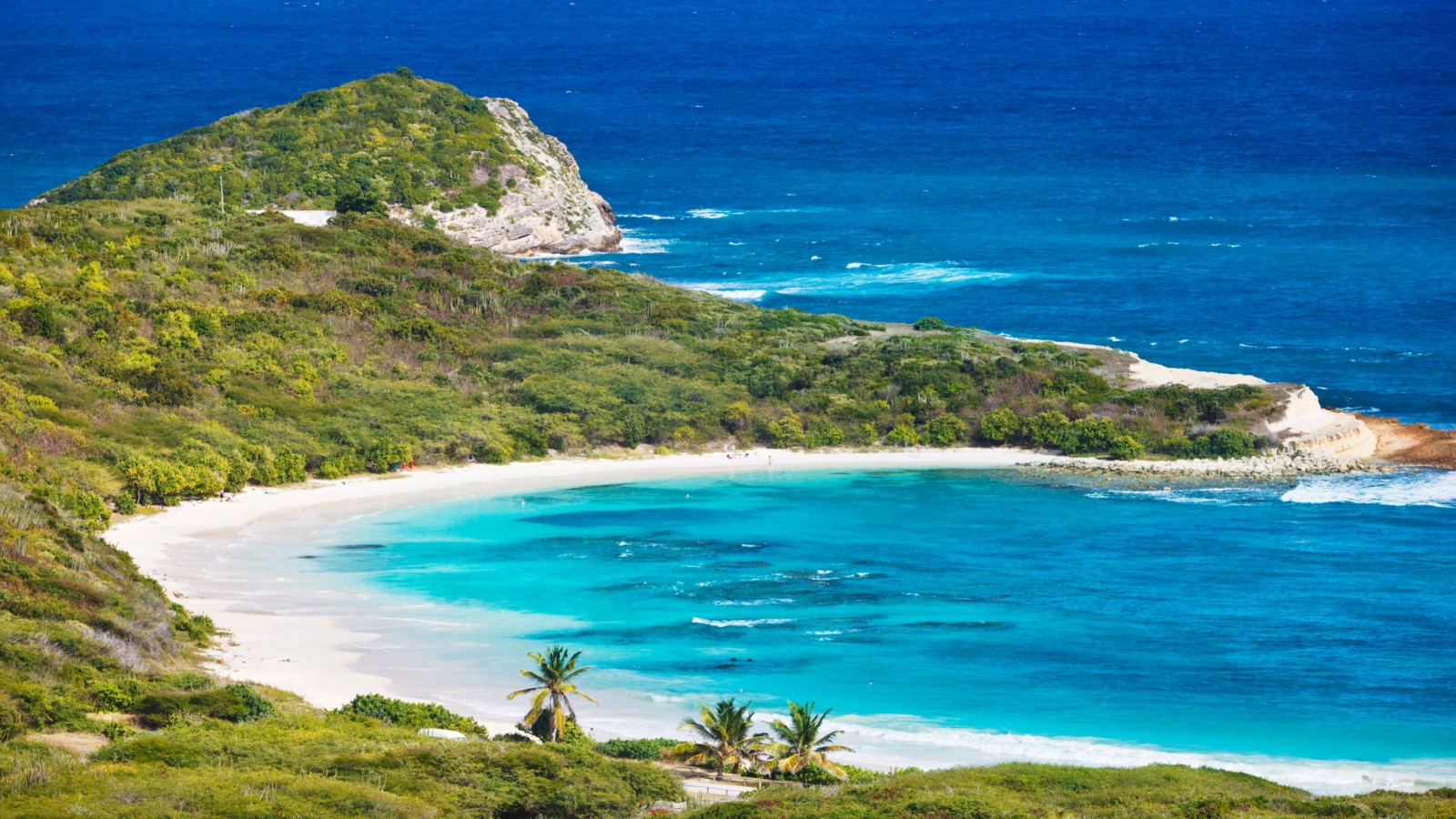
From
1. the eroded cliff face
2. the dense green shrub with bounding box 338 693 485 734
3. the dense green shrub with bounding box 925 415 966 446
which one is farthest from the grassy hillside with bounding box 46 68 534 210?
the dense green shrub with bounding box 338 693 485 734

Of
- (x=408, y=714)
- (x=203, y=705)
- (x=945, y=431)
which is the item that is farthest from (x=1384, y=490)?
(x=203, y=705)

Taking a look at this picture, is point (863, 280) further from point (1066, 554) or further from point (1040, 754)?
point (1040, 754)

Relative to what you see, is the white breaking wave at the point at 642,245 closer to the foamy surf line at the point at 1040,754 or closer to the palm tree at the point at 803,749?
the foamy surf line at the point at 1040,754

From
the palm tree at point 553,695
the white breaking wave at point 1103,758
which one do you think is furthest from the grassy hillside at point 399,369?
the white breaking wave at point 1103,758

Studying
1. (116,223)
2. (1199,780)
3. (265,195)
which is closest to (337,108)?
(265,195)

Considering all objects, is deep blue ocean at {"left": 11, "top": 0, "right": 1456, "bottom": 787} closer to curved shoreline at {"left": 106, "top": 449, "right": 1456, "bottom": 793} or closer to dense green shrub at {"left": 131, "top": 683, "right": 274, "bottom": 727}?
curved shoreline at {"left": 106, "top": 449, "right": 1456, "bottom": 793}

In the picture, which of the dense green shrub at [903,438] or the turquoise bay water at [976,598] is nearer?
the turquoise bay water at [976,598]
